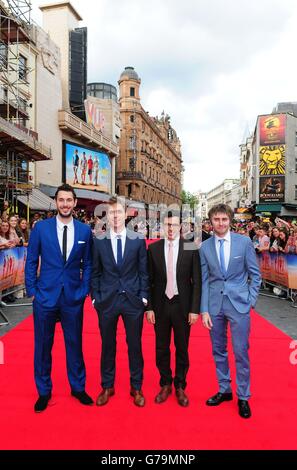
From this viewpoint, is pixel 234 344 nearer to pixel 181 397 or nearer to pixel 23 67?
pixel 181 397

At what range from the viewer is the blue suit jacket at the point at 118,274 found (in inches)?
138

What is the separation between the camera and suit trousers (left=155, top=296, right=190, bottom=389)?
3.52m

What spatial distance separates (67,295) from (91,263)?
1.34 feet

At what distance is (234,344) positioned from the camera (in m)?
3.36

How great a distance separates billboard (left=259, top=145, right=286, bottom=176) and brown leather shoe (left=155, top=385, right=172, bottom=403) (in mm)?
40721

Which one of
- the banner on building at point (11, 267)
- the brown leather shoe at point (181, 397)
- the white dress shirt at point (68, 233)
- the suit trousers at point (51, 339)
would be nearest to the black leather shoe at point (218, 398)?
the brown leather shoe at point (181, 397)

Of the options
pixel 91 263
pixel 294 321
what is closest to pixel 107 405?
pixel 91 263

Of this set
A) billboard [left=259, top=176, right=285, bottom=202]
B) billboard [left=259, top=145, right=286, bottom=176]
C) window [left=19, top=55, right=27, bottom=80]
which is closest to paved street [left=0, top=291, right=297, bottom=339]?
window [left=19, top=55, right=27, bottom=80]

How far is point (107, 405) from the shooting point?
344 cm

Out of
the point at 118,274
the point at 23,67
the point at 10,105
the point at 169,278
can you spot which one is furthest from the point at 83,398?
the point at 23,67

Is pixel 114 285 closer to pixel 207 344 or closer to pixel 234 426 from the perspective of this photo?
pixel 234 426

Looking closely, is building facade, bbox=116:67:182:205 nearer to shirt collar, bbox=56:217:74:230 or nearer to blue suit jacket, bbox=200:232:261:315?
shirt collar, bbox=56:217:74:230

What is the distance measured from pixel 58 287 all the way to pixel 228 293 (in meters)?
1.64

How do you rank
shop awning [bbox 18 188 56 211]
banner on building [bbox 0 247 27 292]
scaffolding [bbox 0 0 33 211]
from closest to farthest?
banner on building [bbox 0 247 27 292] < scaffolding [bbox 0 0 33 211] < shop awning [bbox 18 188 56 211]
